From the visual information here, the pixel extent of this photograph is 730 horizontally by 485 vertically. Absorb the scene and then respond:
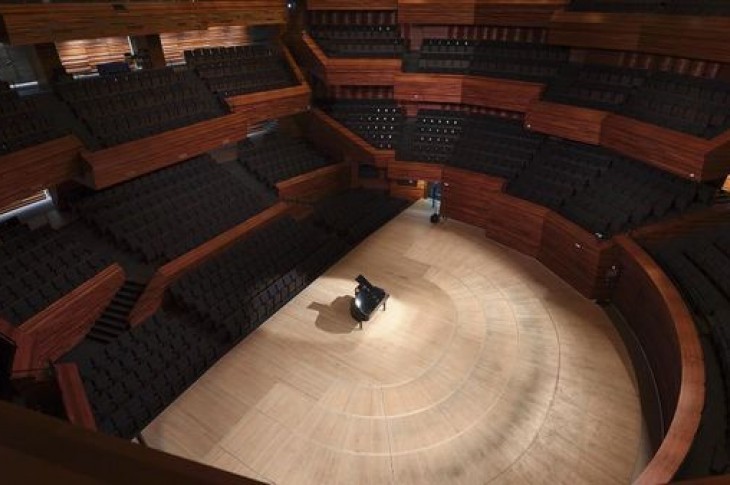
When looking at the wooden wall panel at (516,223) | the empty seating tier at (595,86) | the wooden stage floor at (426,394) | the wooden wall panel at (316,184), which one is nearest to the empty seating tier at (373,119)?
the wooden wall panel at (316,184)

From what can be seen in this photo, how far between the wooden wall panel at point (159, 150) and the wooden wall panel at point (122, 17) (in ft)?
7.58

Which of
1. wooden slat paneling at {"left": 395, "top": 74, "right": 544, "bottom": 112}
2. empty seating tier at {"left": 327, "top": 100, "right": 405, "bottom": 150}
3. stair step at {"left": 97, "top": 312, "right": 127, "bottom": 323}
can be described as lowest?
stair step at {"left": 97, "top": 312, "right": 127, "bottom": 323}

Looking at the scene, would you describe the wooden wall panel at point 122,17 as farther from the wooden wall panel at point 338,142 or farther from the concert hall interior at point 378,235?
the wooden wall panel at point 338,142

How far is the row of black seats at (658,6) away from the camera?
364 inches

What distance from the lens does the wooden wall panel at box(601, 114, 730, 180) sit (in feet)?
25.7

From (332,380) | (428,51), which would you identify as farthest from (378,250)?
(428,51)

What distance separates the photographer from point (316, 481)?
579 centimetres

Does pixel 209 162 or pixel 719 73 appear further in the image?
pixel 209 162

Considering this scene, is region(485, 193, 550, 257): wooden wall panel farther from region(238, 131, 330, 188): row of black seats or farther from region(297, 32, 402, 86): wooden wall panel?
region(238, 131, 330, 188): row of black seats

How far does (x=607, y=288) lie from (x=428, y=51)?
861 cm

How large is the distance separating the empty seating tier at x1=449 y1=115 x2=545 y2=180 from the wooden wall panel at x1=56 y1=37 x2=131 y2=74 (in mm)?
9082

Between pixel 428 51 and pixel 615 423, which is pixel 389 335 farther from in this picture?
pixel 428 51

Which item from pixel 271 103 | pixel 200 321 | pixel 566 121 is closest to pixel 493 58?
pixel 566 121

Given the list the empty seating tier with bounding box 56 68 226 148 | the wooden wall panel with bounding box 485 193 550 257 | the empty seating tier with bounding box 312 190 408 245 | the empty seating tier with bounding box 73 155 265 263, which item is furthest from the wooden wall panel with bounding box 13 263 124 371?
the wooden wall panel with bounding box 485 193 550 257
